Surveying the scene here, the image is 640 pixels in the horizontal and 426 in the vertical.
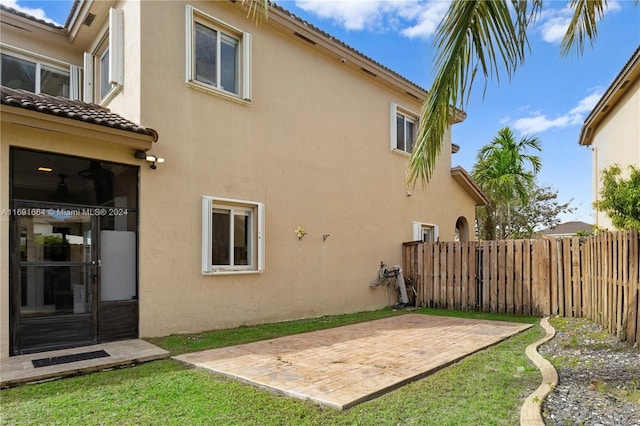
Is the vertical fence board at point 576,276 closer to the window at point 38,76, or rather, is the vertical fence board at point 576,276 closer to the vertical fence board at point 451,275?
the vertical fence board at point 451,275

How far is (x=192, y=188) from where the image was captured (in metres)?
8.47

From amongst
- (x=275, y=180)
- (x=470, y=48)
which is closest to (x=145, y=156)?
(x=275, y=180)

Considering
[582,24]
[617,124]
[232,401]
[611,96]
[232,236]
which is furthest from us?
[617,124]

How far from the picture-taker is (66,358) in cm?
618

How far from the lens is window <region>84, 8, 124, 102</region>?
840 cm

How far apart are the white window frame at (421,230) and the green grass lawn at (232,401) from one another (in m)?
8.68

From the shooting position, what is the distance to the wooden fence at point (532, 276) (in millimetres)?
7336

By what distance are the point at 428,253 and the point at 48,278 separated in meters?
10.1

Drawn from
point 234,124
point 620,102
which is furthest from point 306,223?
point 620,102

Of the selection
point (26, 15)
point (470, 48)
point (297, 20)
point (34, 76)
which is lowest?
point (470, 48)

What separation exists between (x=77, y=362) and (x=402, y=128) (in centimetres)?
1216

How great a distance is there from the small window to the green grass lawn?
7.94m

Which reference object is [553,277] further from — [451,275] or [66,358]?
[66,358]

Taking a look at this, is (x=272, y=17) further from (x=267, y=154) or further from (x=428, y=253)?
(x=428, y=253)
